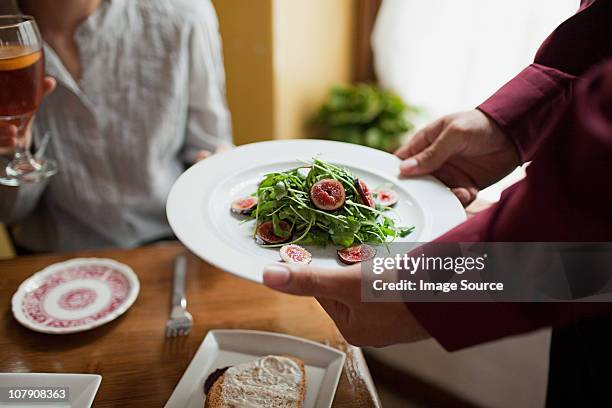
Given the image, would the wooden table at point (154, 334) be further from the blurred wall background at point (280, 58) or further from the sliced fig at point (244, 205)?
the blurred wall background at point (280, 58)

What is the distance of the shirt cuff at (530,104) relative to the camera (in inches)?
45.9

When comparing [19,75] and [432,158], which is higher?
[19,75]

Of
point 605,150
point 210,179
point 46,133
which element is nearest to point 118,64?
point 46,133

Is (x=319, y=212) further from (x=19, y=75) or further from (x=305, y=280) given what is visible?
(x=19, y=75)

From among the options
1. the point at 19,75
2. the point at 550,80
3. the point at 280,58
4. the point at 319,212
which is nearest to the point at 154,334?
the point at 319,212

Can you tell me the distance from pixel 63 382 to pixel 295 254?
493 mm

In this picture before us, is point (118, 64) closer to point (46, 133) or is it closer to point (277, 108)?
point (46, 133)

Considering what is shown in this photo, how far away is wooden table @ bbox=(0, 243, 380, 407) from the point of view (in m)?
1.05

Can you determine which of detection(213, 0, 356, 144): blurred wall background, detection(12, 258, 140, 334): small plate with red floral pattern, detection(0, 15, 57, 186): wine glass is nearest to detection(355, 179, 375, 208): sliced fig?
detection(12, 258, 140, 334): small plate with red floral pattern

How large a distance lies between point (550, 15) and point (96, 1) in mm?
1859

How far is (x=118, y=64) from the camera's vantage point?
176 cm

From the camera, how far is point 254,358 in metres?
1.12

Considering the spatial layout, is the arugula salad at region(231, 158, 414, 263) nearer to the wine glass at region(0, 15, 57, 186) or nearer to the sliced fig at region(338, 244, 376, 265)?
the sliced fig at region(338, 244, 376, 265)

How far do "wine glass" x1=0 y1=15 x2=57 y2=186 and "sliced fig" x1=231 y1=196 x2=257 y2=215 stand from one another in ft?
1.60
